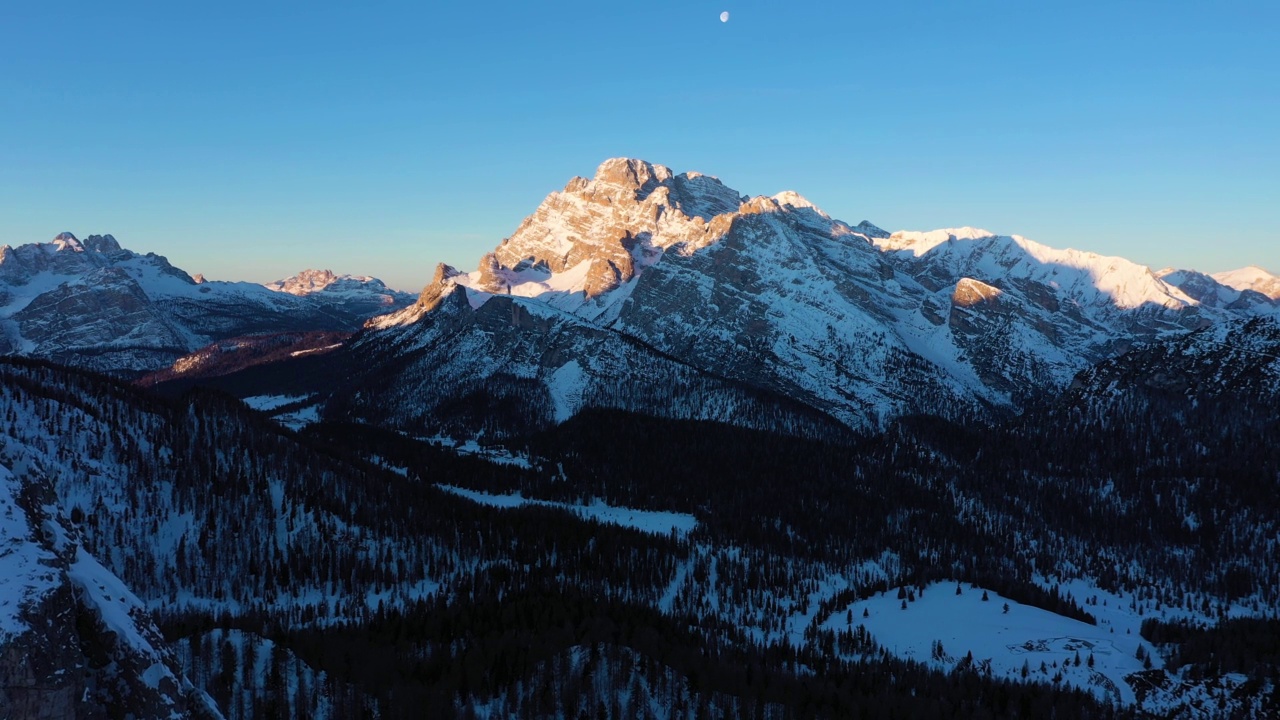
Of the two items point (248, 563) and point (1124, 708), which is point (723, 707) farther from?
point (248, 563)

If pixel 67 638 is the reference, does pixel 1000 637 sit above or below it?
below

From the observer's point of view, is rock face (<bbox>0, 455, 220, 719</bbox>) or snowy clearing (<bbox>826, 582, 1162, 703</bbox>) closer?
rock face (<bbox>0, 455, 220, 719</bbox>)

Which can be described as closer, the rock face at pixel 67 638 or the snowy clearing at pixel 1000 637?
the rock face at pixel 67 638

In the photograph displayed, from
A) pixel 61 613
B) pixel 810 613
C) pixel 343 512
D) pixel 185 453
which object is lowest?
pixel 810 613

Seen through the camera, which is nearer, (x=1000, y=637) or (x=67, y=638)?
(x=67, y=638)

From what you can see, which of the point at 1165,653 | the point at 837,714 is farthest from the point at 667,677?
the point at 1165,653

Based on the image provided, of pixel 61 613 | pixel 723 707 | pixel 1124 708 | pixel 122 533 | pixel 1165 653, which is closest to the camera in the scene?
pixel 61 613

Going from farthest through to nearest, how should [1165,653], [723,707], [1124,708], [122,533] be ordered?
1. [122,533]
2. [1165,653]
3. [1124,708]
4. [723,707]

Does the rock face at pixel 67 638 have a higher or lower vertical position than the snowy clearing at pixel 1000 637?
higher
